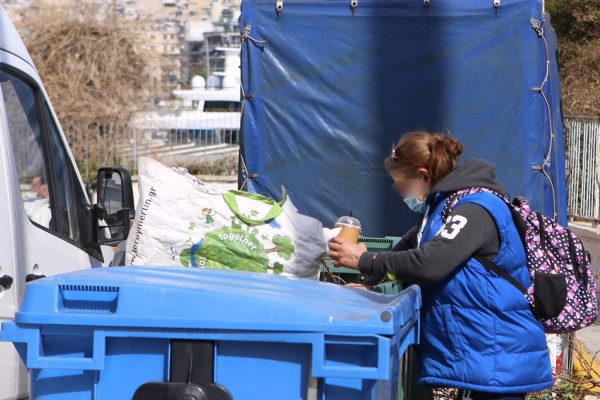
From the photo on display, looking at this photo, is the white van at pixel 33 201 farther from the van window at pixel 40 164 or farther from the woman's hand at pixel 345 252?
the woman's hand at pixel 345 252

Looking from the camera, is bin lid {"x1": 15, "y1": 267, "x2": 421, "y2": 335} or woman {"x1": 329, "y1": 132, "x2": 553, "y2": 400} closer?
bin lid {"x1": 15, "y1": 267, "x2": 421, "y2": 335}

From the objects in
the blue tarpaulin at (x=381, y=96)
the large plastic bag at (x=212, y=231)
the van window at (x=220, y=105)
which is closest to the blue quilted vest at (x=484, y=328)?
the large plastic bag at (x=212, y=231)

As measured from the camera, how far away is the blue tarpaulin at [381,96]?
18.2 feet

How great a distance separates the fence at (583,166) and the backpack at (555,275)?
6440mm

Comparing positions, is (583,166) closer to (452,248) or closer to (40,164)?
(452,248)

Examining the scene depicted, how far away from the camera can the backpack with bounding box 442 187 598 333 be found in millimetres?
3180

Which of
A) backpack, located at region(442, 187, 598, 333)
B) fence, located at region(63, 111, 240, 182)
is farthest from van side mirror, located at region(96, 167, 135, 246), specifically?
fence, located at region(63, 111, 240, 182)

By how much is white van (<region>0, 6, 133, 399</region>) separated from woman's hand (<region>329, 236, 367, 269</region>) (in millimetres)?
1148

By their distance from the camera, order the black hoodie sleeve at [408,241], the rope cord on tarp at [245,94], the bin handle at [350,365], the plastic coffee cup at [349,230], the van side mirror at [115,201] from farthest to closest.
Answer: the rope cord on tarp at [245,94] < the van side mirror at [115,201] < the black hoodie sleeve at [408,241] < the plastic coffee cup at [349,230] < the bin handle at [350,365]

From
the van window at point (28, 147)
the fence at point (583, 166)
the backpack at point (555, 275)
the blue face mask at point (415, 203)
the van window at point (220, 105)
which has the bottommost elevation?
the van window at point (220, 105)

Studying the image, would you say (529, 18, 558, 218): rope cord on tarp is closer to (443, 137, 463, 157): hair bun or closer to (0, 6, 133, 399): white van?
(443, 137, 463, 157): hair bun

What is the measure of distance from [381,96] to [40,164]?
2647mm

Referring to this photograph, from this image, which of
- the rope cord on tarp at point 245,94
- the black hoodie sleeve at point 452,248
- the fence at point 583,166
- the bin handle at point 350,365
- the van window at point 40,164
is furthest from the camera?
the fence at point 583,166

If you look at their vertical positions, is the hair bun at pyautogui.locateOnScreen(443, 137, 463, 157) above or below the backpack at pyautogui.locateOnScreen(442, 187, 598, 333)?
above
